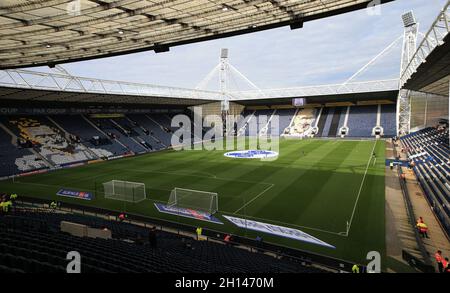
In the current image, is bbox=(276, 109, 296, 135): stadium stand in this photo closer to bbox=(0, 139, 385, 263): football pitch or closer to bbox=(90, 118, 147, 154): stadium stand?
bbox=(0, 139, 385, 263): football pitch

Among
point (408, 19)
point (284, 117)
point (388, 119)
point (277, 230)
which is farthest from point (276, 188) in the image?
point (408, 19)

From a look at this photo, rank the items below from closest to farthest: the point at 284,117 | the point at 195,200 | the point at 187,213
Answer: the point at 187,213 → the point at 195,200 → the point at 284,117

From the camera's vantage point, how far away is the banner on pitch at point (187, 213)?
17.0 m

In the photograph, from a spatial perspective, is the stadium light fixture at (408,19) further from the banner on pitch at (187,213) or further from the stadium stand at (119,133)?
the banner on pitch at (187,213)

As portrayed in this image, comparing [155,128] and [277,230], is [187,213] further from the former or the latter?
[155,128]

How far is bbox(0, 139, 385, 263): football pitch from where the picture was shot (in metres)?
14.7

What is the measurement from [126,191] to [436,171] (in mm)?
24918

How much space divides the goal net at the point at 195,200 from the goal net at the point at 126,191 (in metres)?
2.88

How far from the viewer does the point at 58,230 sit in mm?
12148

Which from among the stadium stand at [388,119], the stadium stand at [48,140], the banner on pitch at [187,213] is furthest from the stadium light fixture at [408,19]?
the stadium stand at [48,140]

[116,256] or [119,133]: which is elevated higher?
[119,133]

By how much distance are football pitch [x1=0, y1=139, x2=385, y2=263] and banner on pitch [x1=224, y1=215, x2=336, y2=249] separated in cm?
27

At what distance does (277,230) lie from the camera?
48.3ft

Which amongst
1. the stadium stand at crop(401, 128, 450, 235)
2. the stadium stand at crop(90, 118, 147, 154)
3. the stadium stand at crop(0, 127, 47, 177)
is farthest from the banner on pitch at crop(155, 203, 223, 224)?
the stadium stand at crop(90, 118, 147, 154)
